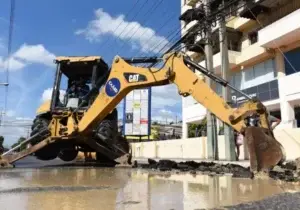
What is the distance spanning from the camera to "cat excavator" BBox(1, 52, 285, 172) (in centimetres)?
891

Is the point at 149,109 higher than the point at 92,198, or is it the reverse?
the point at 149,109

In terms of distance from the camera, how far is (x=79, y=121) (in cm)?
1243

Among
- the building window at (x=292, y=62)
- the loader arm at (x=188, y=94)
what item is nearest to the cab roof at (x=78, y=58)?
the loader arm at (x=188, y=94)

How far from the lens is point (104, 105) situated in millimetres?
11719

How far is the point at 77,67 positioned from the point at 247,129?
785 centimetres

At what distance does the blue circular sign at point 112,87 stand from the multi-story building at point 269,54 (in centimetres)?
892

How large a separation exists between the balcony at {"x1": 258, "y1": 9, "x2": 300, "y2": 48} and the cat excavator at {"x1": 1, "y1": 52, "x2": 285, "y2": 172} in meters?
12.1

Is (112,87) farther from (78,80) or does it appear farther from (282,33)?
(282,33)

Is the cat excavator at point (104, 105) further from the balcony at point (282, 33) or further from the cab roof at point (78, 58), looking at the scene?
the balcony at point (282, 33)

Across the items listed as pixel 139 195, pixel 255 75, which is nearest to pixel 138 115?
pixel 255 75

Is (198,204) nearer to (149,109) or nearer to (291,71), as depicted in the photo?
(291,71)

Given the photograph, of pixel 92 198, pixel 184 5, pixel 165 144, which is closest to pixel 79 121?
pixel 92 198

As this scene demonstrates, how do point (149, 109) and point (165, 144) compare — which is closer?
point (165, 144)

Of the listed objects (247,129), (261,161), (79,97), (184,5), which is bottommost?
(261,161)
